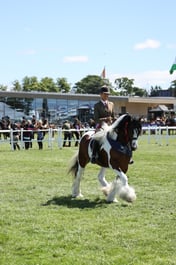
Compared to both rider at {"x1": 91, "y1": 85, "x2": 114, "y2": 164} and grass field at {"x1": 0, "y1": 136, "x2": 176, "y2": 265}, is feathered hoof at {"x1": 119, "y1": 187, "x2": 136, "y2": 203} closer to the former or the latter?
grass field at {"x1": 0, "y1": 136, "x2": 176, "y2": 265}

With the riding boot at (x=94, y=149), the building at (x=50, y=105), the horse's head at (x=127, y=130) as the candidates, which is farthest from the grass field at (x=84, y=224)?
the building at (x=50, y=105)

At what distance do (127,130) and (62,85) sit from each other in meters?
87.1

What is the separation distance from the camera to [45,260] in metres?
5.08

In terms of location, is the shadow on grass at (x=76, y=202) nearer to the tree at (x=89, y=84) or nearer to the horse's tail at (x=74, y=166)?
the horse's tail at (x=74, y=166)

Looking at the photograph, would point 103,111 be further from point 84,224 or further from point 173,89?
point 173,89

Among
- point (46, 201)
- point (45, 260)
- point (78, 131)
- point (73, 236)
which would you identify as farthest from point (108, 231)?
point (78, 131)

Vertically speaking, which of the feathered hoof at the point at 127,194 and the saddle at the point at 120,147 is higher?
the saddle at the point at 120,147

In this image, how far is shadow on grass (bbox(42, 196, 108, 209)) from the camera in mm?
8305

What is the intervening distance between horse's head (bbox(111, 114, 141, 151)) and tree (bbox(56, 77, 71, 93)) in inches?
3390

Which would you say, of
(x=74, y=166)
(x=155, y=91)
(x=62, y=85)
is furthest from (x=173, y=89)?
(x=74, y=166)

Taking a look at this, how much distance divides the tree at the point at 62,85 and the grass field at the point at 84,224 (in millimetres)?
83781

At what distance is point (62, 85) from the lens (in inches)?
3738

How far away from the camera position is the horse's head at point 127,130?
338 inches

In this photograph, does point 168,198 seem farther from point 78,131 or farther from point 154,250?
point 78,131
